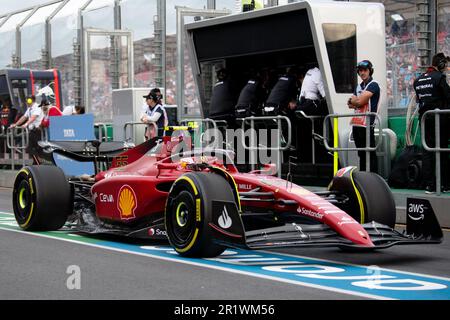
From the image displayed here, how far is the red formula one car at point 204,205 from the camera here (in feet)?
27.6

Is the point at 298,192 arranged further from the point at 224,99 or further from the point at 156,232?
the point at 224,99

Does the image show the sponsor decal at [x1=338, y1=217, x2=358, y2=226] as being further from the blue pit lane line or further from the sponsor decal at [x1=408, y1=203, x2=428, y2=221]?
the sponsor decal at [x1=408, y1=203, x2=428, y2=221]

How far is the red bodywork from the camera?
27.9 ft

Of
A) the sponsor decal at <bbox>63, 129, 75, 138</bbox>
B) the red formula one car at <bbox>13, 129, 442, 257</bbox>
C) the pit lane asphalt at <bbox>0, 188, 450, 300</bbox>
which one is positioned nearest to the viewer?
the pit lane asphalt at <bbox>0, 188, 450, 300</bbox>

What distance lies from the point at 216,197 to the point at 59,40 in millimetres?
22305

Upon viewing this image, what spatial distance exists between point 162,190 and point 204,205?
4.41 feet

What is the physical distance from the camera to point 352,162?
588 inches

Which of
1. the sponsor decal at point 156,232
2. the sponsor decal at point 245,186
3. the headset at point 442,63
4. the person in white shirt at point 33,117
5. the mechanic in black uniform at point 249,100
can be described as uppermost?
the headset at point 442,63

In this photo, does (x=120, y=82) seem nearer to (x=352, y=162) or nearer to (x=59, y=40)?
(x=59, y=40)

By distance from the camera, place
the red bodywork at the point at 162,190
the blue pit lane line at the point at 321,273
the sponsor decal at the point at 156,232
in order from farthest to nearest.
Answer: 1. the sponsor decal at the point at 156,232
2. the red bodywork at the point at 162,190
3. the blue pit lane line at the point at 321,273

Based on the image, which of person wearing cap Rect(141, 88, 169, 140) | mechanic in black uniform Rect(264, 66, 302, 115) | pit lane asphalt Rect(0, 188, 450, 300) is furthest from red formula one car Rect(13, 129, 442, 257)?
person wearing cap Rect(141, 88, 169, 140)

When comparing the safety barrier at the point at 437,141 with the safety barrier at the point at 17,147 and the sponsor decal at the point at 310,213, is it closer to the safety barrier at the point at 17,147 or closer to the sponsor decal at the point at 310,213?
the sponsor decal at the point at 310,213

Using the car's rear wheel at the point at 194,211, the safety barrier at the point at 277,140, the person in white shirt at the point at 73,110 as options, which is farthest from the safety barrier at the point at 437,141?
the person in white shirt at the point at 73,110

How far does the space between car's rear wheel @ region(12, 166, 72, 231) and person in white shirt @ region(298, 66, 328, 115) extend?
5469 mm
